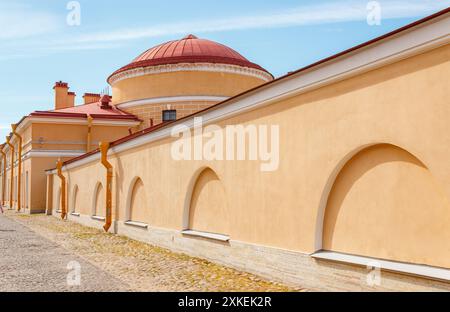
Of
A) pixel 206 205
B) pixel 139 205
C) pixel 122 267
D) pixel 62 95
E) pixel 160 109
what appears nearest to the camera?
pixel 122 267

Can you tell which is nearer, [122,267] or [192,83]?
[122,267]

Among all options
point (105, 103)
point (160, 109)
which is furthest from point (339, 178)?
point (105, 103)

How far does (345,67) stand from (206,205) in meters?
5.23

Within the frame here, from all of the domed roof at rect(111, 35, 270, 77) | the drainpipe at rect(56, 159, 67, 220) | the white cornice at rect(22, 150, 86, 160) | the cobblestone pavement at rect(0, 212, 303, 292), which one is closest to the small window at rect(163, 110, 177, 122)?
the domed roof at rect(111, 35, 270, 77)

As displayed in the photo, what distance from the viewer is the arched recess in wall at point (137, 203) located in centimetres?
1450

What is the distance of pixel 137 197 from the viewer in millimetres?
15219

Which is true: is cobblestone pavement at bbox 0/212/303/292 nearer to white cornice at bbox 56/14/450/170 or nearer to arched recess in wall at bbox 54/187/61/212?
white cornice at bbox 56/14/450/170

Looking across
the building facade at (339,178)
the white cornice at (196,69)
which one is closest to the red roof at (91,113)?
the white cornice at (196,69)

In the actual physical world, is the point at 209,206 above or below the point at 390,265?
above

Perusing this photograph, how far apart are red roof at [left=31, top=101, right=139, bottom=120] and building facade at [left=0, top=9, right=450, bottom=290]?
54.5 feet

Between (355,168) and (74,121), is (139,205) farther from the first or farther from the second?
(74,121)

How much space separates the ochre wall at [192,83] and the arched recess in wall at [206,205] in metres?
15.4

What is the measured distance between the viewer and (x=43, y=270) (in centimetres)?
945
